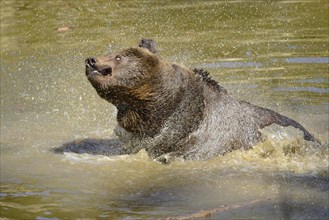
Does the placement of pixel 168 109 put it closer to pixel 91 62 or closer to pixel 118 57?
pixel 118 57

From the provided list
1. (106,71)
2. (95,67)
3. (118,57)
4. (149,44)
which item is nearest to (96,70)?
(95,67)

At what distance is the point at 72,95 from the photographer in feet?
43.9

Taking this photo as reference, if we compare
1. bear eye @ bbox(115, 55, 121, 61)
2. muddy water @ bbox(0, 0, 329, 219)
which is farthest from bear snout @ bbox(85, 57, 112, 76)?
muddy water @ bbox(0, 0, 329, 219)

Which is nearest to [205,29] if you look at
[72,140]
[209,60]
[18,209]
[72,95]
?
[209,60]

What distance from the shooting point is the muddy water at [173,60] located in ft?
26.5

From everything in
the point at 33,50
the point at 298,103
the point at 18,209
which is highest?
the point at 33,50

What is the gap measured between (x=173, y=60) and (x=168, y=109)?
16.7 feet

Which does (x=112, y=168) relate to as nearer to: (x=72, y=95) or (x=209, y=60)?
(x=72, y=95)

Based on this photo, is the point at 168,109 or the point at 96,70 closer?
the point at 96,70

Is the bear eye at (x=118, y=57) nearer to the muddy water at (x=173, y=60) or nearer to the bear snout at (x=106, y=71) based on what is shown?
the bear snout at (x=106, y=71)

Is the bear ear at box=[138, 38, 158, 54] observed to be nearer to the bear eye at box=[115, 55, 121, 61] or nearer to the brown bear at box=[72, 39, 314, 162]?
the brown bear at box=[72, 39, 314, 162]

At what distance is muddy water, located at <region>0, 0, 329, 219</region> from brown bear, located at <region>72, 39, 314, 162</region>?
199 millimetres

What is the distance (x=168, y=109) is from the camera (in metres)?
9.12

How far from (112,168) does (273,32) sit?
7491mm
